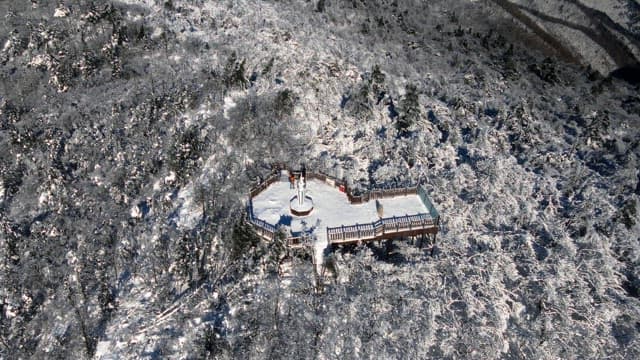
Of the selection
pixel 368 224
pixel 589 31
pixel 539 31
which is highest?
pixel 368 224

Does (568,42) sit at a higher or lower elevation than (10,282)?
higher

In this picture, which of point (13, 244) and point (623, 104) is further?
point (623, 104)

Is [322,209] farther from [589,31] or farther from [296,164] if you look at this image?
[589,31]

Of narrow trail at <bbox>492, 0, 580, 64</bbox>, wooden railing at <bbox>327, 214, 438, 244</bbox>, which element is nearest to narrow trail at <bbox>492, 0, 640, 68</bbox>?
narrow trail at <bbox>492, 0, 580, 64</bbox>

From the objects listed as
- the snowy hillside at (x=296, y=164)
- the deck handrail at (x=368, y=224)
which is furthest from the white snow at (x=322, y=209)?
the snowy hillside at (x=296, y=164)

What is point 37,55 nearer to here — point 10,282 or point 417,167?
point 10,282

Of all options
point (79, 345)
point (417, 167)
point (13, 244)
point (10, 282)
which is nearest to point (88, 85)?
point (13, 244)

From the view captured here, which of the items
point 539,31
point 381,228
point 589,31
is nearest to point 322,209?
point 381,228
